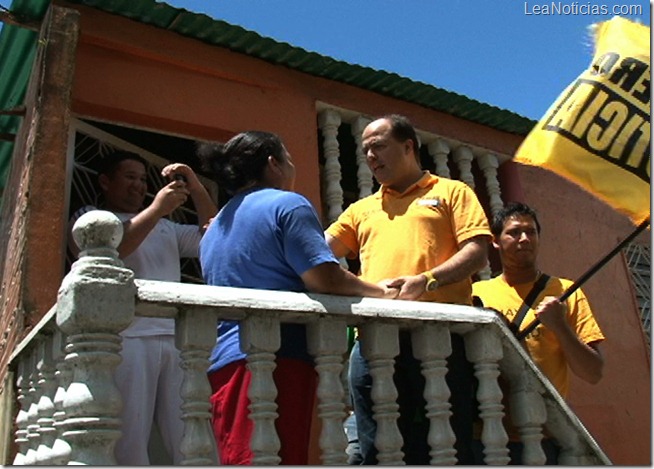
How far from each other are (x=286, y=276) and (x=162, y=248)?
1006 mm

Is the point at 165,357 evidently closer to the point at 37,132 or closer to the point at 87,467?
the point at 87,467

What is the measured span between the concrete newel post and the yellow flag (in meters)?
1.95

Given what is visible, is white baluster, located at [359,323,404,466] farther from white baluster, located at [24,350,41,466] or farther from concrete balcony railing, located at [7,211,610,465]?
white baluster, located at [24,350,41,466]

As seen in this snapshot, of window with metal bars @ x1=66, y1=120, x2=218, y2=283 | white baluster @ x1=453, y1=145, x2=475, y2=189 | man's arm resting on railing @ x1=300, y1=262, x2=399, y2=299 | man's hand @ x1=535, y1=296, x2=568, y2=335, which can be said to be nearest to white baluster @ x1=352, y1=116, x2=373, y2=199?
white baluster @ x1=453, y1=145, x2=475, y2=189

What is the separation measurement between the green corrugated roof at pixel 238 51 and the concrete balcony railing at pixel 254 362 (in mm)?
2133

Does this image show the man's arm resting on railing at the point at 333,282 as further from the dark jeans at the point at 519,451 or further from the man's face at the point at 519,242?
the man's face at the point at 519,242

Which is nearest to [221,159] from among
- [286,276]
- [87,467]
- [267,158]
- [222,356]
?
[267,158]

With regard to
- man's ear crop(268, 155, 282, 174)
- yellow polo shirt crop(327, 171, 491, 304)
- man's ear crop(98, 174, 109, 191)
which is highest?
man's ear crop(98, 174, 109, 191)

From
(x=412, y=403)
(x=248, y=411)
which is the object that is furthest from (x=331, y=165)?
(x=248, y=411)

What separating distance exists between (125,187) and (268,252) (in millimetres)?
1236

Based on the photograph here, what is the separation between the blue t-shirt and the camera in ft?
7.85

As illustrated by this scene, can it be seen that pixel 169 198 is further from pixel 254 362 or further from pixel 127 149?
pixel 127 149

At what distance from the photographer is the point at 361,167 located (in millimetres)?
5016

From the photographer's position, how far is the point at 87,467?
1.91 meters
